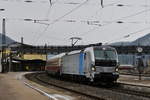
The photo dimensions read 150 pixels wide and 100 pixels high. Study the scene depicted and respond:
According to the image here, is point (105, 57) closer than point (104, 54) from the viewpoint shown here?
Yes

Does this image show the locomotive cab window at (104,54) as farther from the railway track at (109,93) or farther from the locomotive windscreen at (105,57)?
the railway track at (109,93)

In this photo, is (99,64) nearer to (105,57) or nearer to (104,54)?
(105,57)

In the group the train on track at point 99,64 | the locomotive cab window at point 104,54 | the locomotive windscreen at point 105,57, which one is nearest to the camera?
the train on track at point 99,64

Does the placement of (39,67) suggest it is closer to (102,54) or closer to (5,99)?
(102,54)

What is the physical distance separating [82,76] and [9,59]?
61.1 metres

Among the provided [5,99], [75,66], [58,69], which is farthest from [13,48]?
[5,99]

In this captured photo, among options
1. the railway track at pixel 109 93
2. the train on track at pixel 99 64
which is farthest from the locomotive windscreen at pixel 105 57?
the railway track at pixel 109 93

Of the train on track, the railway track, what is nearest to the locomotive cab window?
the train on track

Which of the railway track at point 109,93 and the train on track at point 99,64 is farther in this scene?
the train on track at point 99,64

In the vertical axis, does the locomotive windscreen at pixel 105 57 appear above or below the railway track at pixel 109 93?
above

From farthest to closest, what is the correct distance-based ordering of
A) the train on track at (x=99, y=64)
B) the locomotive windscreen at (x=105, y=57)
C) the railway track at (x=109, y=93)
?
the locomotive windscreen at (x=105, y=57) < the train on track at (x=99, y=64) < the railway track at (x=109, y=93)

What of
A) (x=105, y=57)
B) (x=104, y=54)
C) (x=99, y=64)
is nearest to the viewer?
(x=99, y=64)

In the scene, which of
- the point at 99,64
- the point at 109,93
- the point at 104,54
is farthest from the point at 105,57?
the point at 109,93

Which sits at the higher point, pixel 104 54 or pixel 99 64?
pixel 104 54
